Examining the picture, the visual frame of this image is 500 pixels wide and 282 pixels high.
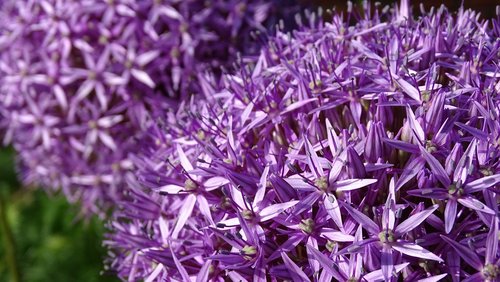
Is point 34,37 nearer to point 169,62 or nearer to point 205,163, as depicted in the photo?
point 169,62

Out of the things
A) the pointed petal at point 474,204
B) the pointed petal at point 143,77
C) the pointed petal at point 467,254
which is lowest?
the pointed petal at point 143,77

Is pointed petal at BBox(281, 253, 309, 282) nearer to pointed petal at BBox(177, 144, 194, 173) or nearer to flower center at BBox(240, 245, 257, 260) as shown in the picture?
flower center at BBox(240, 245, 257, 260)

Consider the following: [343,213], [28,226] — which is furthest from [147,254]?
[28,226]

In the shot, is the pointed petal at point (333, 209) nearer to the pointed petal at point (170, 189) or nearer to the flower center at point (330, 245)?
the flower center at point (330, 245)

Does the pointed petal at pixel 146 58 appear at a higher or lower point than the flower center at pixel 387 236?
lower

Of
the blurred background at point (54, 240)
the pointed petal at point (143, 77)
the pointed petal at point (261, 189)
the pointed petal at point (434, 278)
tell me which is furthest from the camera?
the blurred background at point (54, 240)

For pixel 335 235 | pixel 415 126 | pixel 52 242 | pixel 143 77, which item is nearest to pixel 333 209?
pixel 335 235

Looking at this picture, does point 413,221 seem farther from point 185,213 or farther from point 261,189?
point 185,213

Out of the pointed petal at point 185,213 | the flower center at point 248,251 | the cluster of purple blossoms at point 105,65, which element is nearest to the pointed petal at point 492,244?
the flower center at point 248,251
